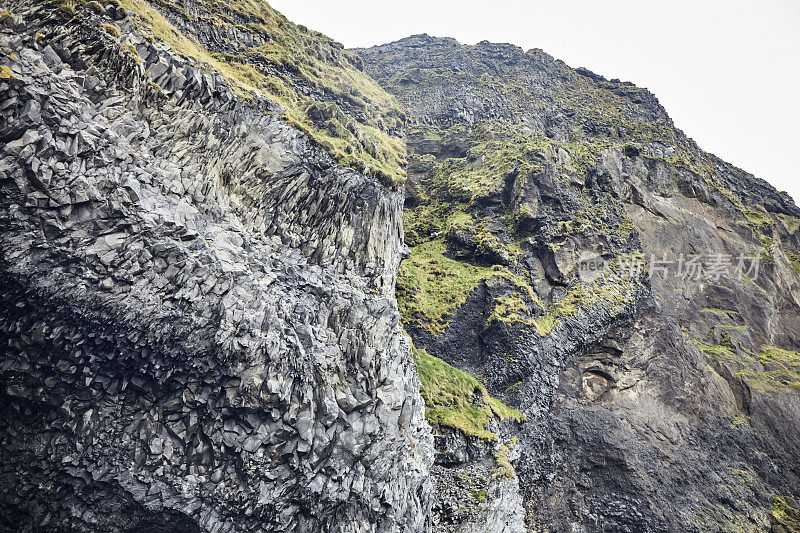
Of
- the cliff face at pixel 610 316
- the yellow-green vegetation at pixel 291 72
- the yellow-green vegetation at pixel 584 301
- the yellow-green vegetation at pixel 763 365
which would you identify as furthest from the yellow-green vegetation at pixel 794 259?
the yellow-green vegetation at pixel 291 72

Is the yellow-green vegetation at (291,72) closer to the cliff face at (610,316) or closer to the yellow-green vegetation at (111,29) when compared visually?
the yellow-green vegetation at (111,29)

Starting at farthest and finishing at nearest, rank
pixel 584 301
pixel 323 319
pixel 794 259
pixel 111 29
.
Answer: pixel 794 259 → pixel 584 301 → pixel 323 319 → pixel 111 29

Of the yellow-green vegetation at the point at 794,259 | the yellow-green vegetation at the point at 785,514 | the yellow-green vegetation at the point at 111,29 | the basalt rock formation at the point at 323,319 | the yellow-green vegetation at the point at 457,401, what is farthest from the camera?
the yellow-green vegetation at the point at 794,259

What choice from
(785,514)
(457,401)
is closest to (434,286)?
(457,401)

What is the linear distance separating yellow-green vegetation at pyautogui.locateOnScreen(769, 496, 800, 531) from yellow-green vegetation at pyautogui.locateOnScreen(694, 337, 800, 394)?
27.4ft

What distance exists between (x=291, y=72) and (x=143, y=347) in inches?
1131

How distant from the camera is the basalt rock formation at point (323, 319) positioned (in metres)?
15.4

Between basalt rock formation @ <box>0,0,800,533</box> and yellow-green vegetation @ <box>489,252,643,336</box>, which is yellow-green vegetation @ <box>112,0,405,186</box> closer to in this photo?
basalt rock formation @ <box>0,0,800,533</box>

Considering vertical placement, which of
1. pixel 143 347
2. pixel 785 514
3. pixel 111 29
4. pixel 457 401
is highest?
pixel 111 29

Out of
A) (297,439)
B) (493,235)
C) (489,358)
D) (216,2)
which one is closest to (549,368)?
(489,358)

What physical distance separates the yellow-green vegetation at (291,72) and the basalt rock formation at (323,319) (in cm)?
34

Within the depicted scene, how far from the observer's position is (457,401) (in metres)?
24.9

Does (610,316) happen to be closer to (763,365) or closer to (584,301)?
(584,301)

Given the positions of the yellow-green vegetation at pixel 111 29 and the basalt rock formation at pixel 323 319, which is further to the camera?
the yellow-green vegetation at pixel 111 29
